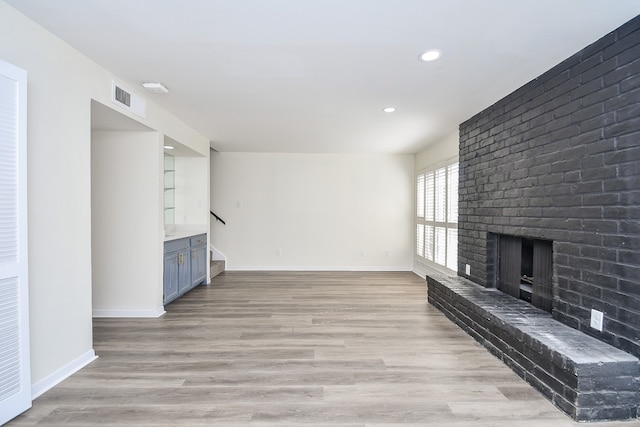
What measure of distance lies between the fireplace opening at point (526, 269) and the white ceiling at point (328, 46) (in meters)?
1.47

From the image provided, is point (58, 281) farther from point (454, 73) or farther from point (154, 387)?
point (454, 73)

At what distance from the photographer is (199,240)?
4867mm

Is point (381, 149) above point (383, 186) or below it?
above

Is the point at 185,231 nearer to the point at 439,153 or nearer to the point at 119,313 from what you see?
the point at 119,313

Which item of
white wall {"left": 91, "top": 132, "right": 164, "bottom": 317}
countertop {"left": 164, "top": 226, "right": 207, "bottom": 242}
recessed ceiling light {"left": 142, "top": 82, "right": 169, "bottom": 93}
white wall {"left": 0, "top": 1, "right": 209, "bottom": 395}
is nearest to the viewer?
white wall {"left": 0, "top": 1, "right": 209, "bottom": 395}

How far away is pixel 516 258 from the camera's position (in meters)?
3.20

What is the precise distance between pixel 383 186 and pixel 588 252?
430 centimetres

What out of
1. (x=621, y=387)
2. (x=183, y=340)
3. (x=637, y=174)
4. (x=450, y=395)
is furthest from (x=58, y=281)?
(x=637, y=174)

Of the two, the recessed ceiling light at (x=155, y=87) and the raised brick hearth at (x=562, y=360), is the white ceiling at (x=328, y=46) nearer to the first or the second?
the recessed ceiling light at (x=155, y=87)

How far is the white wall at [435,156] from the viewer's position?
454 cm

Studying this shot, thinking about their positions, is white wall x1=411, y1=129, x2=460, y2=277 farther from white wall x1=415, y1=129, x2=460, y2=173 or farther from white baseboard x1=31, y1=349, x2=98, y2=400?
white baseboard x1=31, y1=349, x2=98, y2=400

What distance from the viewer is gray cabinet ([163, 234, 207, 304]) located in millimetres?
3896

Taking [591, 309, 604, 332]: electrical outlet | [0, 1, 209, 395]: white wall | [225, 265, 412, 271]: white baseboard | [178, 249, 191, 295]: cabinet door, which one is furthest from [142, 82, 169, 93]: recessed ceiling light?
[225, 265, 412, 271]: white baseboard

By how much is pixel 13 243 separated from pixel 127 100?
166 centimetres
